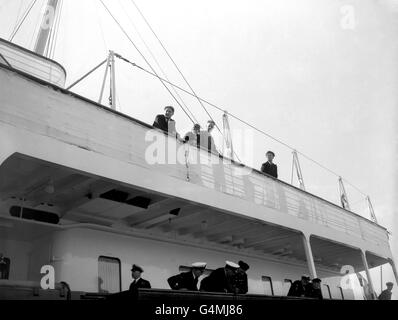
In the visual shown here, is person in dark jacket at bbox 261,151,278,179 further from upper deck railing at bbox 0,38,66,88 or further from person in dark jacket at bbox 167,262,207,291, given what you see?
upper deck railing at bbox 0,38,66,88

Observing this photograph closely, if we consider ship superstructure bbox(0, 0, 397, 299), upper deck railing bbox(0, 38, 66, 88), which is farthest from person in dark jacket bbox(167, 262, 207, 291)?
upper deck railing bbox(0, 38, 66, 88)

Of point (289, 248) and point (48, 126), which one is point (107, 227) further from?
point (289, 248)

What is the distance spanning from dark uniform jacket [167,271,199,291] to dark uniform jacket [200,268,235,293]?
0.17 metres

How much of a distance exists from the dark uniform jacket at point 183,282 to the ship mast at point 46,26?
6190 mm

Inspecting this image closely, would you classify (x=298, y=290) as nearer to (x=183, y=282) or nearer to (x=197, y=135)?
(x=183, y=282)

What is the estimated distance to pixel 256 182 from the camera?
25.3 ft

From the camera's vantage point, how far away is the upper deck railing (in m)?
6.66

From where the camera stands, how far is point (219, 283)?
217 inches

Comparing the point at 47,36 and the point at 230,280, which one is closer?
the point at 230,280

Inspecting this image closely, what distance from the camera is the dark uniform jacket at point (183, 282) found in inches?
218

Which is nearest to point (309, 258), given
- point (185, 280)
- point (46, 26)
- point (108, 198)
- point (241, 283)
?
point (241, 283)

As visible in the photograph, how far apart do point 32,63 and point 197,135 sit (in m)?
3.18
